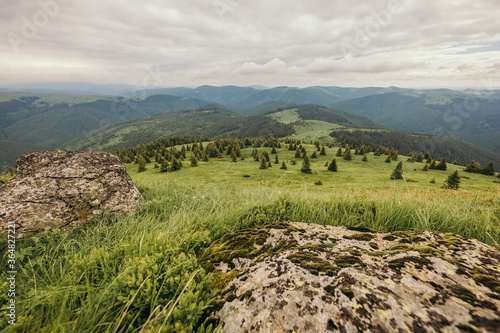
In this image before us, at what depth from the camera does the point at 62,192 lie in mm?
5750

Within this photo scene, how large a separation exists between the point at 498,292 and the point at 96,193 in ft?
26.8

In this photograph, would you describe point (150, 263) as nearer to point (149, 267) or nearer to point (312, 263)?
point (149, 267)

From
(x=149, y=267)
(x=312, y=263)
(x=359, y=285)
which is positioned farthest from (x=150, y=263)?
(x=359, y=285)

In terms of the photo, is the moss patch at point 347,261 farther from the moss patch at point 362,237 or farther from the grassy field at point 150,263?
the grassy field at point 150,263

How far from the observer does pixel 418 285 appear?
6.31 feet

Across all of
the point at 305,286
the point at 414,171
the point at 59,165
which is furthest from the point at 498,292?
the point at 414,171

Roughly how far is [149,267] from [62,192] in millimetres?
5498

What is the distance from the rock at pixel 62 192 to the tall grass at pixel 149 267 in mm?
587

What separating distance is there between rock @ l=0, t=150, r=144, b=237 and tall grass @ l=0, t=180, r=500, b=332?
0.59 meters

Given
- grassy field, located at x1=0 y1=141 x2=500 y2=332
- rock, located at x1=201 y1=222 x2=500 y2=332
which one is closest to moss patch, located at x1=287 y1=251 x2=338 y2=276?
rock, located at x1=201 y1=222 x2=500 y2=332

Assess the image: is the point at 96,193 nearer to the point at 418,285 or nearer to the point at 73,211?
the point at 73,211

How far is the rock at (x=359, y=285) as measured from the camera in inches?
64.2

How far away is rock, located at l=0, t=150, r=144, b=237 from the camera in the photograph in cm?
482

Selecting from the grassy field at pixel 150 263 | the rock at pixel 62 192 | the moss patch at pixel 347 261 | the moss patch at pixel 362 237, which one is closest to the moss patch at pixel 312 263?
the moss patch at pixel 347 261
